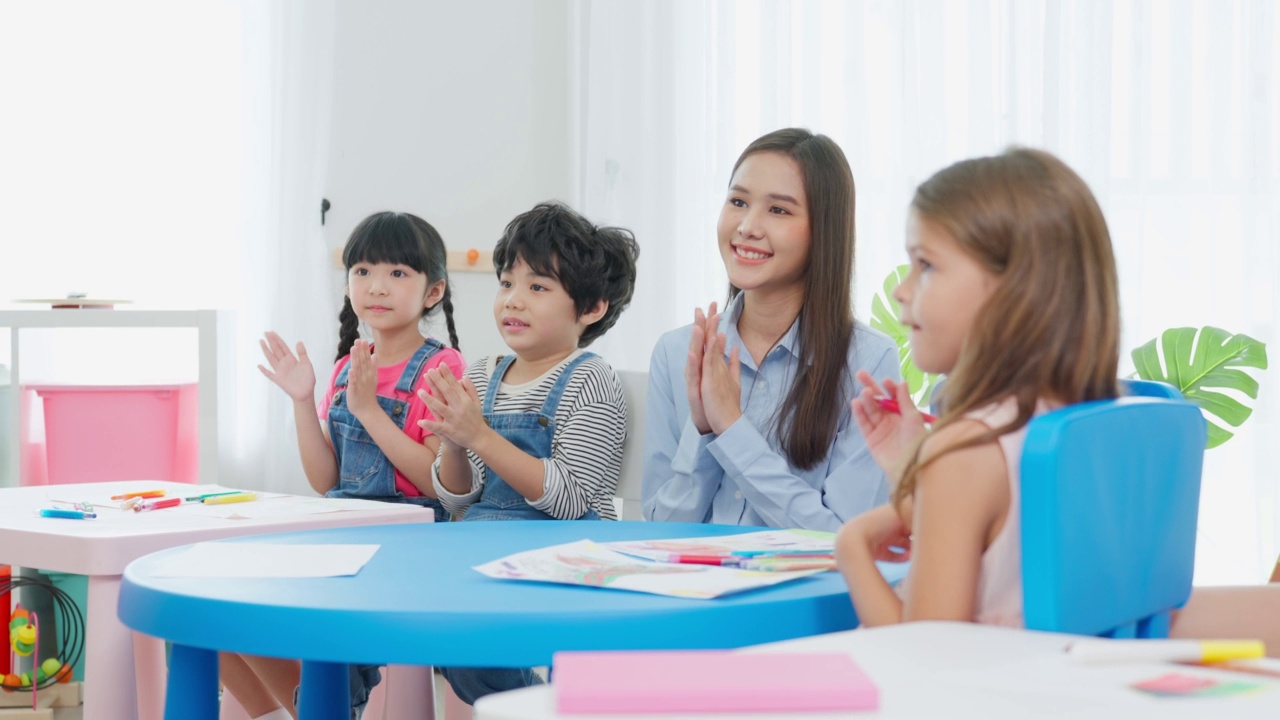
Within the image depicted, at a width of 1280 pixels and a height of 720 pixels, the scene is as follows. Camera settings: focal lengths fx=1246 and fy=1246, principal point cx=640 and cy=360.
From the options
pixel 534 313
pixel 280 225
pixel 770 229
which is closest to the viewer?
pixel 770 229

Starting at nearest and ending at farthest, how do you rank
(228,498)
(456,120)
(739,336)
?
(228,498), (739,336), (456,120)

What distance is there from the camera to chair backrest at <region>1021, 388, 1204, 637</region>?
736 millimetres

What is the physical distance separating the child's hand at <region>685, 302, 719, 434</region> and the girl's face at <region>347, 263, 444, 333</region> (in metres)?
0.78

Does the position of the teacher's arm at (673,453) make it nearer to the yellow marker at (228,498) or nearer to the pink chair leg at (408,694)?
the pink chair leg at (408,694)

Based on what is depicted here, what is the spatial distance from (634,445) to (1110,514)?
45.8 inches

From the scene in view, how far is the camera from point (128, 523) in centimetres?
135

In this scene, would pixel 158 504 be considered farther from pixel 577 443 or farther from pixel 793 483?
pixel 793 483

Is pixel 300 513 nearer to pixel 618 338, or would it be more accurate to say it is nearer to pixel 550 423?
pixel 550 423

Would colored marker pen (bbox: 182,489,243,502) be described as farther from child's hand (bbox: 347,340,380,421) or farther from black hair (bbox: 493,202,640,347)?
black hair (bbox: 493,202,640,347)

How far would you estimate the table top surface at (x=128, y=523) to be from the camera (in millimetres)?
1218

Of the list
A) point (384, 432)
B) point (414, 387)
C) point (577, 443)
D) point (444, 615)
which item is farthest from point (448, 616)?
point (414, 387)

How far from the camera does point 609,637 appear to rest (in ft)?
2.71

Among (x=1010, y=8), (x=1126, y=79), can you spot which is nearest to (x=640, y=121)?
(x=1010, y=8)

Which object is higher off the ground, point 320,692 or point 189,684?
point 189,684
